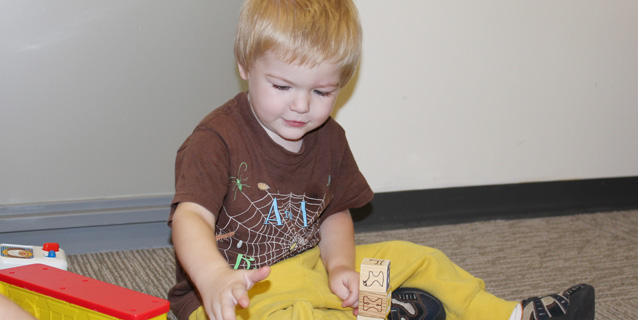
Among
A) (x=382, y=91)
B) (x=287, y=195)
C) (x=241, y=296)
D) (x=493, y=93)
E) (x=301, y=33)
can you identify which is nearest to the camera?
(x=241, y=296)

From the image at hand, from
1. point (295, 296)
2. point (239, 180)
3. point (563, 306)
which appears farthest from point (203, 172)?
point (563, 306)

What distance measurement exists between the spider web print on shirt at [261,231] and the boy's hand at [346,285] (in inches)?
3.1

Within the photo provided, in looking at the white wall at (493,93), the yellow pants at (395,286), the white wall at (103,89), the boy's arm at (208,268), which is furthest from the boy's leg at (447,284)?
the white wall at (103,89)

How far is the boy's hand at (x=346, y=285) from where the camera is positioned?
2.94 feet

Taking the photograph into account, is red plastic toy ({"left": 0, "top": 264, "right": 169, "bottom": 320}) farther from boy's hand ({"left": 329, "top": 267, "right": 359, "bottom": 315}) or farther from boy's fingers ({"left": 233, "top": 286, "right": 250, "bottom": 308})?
boy's hand ({"left": 329, "top": 267, "right": 359, "bottom": 315})

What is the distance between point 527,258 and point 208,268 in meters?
0.92

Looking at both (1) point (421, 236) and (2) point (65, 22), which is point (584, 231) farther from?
(2) point (65, 22)

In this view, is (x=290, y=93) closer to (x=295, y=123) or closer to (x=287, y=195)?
(x=295, y=123)

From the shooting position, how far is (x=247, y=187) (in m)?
0.92

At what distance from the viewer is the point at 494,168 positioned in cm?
167

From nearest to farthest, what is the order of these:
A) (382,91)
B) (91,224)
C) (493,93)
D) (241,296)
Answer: (241,296) → (91,224) → (382,91) → (493,93)

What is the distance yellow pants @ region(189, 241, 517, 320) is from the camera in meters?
0.88

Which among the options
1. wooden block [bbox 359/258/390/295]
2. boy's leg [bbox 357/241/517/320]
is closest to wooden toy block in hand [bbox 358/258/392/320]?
wooden block [bbox 359/258/390/295]

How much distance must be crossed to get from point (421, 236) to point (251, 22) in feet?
2.78
